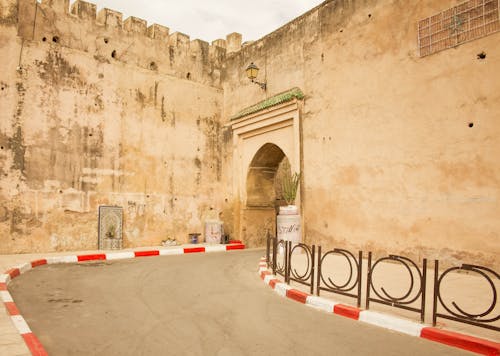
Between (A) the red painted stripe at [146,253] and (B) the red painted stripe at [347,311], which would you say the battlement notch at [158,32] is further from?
(B) the red painted stripe at [347,311]

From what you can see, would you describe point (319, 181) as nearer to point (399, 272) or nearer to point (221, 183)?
point (399, 272)

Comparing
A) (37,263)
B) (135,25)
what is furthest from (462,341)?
(135,25)

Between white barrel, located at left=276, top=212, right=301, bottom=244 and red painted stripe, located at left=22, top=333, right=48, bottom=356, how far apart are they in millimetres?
6396

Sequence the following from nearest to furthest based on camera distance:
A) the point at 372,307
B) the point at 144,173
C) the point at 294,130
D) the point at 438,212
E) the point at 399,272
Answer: the point at 372,307 → the point at 399,272 → the point at 438,212 → the point at 294,130 → the point at 144,173

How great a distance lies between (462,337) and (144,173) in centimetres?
941

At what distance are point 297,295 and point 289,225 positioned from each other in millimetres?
4120

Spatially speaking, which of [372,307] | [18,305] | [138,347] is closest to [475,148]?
[372,307]

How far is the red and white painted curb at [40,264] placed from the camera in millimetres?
3127

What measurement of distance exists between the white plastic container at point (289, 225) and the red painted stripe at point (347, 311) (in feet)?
15.2

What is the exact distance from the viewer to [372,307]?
14.5 feet

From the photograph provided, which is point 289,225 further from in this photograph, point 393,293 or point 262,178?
point 393,293

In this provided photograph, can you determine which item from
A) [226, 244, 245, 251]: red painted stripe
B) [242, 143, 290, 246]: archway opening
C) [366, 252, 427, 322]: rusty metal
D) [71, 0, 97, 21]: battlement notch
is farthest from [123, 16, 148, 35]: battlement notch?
[366, 252, 427, 322]: rusty metal

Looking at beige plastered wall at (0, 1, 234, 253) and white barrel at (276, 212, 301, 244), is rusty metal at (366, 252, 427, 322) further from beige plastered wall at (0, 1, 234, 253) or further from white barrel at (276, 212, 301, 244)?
beige plastered wall at (0, 1, 234, 253)

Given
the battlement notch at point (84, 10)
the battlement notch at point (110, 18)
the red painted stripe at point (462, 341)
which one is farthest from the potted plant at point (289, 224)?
the battlement notch at point (84, 10)
